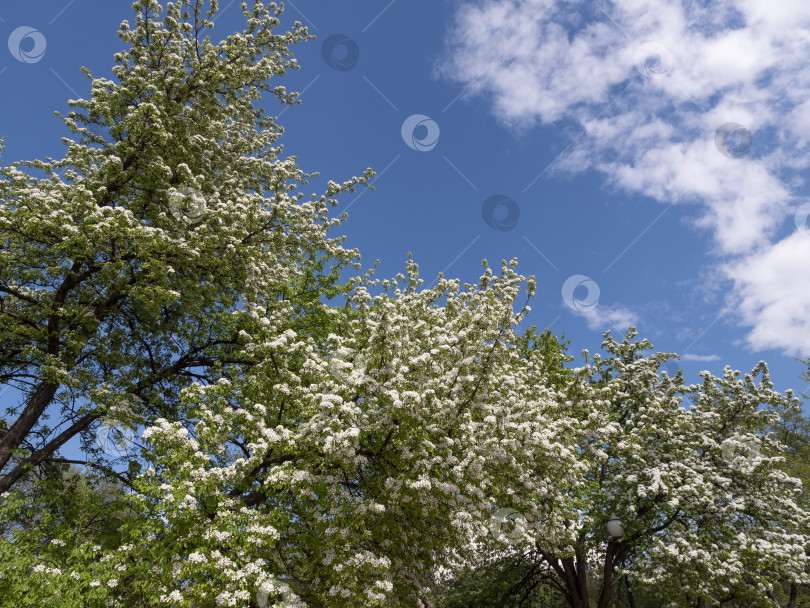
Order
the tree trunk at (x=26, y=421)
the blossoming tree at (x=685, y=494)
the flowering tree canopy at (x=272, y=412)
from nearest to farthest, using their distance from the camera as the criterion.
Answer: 1. the flowering tree canopy at (x=272, y=412)
2. the tree trunk at (x=26, y=421)
3. the blossoming tree at (x=685, y=494)

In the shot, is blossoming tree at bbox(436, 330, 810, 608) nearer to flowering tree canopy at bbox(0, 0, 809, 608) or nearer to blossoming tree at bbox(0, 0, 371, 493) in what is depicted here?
flowering tree canopy at bbox(0, 0, 809, 608)

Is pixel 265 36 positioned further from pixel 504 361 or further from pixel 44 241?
pixel 504 361

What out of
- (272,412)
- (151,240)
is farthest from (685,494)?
(151,240)

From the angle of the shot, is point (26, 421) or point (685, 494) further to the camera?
point (685, 494)

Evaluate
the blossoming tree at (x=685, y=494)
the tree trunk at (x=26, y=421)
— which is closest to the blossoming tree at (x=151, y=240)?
the tree trunk at (x=26, y=421)

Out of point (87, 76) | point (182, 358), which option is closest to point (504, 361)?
point (182, 358)

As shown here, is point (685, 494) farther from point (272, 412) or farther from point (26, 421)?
point (26, 421)

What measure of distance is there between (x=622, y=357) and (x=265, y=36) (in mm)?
22857

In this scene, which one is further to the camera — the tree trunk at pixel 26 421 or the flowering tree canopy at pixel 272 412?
the tree trunk at pixel 26 421

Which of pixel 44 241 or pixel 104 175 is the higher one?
pixel 104 175

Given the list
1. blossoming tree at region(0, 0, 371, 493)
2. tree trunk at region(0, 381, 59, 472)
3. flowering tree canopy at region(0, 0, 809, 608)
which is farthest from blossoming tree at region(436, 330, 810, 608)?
tree trunk at region(0, 381, 59, 472)

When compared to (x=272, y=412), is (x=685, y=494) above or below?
above

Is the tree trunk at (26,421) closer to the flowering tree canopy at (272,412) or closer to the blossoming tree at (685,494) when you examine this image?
the flowering tree canopy at (272,412)

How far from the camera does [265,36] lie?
18.2 metres
